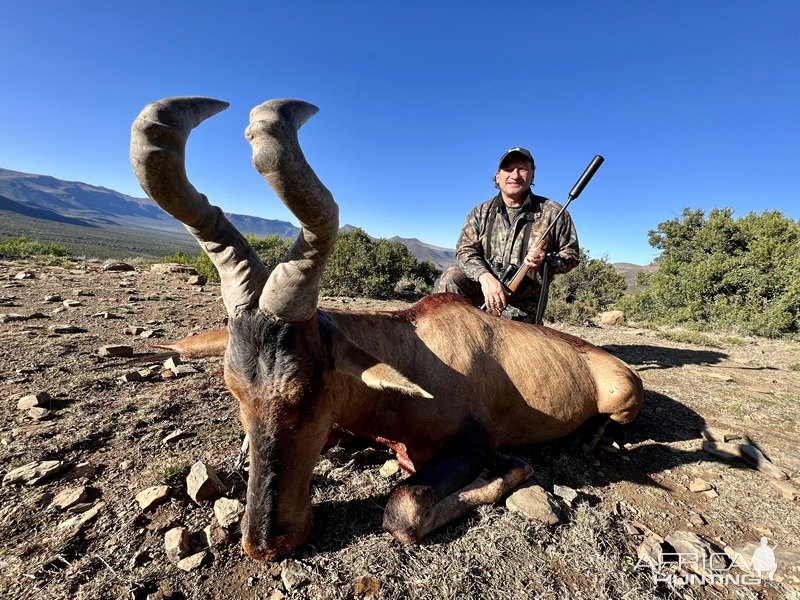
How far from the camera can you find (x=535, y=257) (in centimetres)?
523

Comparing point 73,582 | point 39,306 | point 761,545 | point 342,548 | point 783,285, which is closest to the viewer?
point 73,582

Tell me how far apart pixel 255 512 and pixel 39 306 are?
759 centimetres

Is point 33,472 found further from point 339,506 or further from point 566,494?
point 566,494

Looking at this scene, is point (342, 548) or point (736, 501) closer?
point (342, 548)

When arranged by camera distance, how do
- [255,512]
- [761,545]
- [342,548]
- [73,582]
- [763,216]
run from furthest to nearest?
1. [763,216]
2. [761,545]
3. [342,548]
4. [255,512]
5. [73,582]

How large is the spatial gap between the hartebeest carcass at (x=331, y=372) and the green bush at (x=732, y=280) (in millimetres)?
11924

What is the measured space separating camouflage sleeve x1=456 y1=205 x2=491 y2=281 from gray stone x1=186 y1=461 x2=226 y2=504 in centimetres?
409

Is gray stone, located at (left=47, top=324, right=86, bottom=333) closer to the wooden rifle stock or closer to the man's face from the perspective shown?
the wooden rifle stock

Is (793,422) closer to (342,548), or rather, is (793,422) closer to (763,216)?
(342,548)

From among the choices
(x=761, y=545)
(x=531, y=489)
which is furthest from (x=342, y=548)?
(x=761, y=545)

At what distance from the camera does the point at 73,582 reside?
1.88m

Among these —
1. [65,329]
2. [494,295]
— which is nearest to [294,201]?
[494,295]

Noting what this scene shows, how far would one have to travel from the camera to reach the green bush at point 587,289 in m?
14.7

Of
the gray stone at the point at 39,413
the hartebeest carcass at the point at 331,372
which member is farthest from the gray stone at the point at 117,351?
the hartebeest carcass at the point at 331,372
